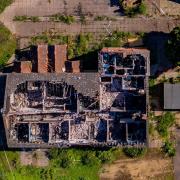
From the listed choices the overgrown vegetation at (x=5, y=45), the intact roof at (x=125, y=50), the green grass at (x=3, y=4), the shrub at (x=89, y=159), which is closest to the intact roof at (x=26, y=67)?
the overgrown vegetation at (x=5, y=45)

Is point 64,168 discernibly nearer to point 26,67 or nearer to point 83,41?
point 26,67

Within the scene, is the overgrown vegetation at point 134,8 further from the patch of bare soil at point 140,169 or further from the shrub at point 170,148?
the patch of bare soil at point 140,169

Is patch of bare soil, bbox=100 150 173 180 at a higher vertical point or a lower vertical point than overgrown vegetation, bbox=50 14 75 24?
lower

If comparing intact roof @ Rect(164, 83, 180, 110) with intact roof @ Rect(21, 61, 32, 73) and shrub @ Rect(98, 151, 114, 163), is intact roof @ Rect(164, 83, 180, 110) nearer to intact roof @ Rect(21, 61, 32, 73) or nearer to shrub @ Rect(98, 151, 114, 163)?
shrub @ Rect(98, 151, 114, 163)

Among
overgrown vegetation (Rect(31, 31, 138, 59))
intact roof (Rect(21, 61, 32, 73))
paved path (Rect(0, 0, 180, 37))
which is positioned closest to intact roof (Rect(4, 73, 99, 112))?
intact roof (Rect(21, 61, 32, 73))

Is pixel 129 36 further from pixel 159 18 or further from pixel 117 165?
pixel 117 165

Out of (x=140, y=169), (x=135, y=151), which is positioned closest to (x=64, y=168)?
(x=135, y=151)

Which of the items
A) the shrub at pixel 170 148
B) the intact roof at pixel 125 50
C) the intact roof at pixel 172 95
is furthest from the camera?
the shrub at pixel 170 148
